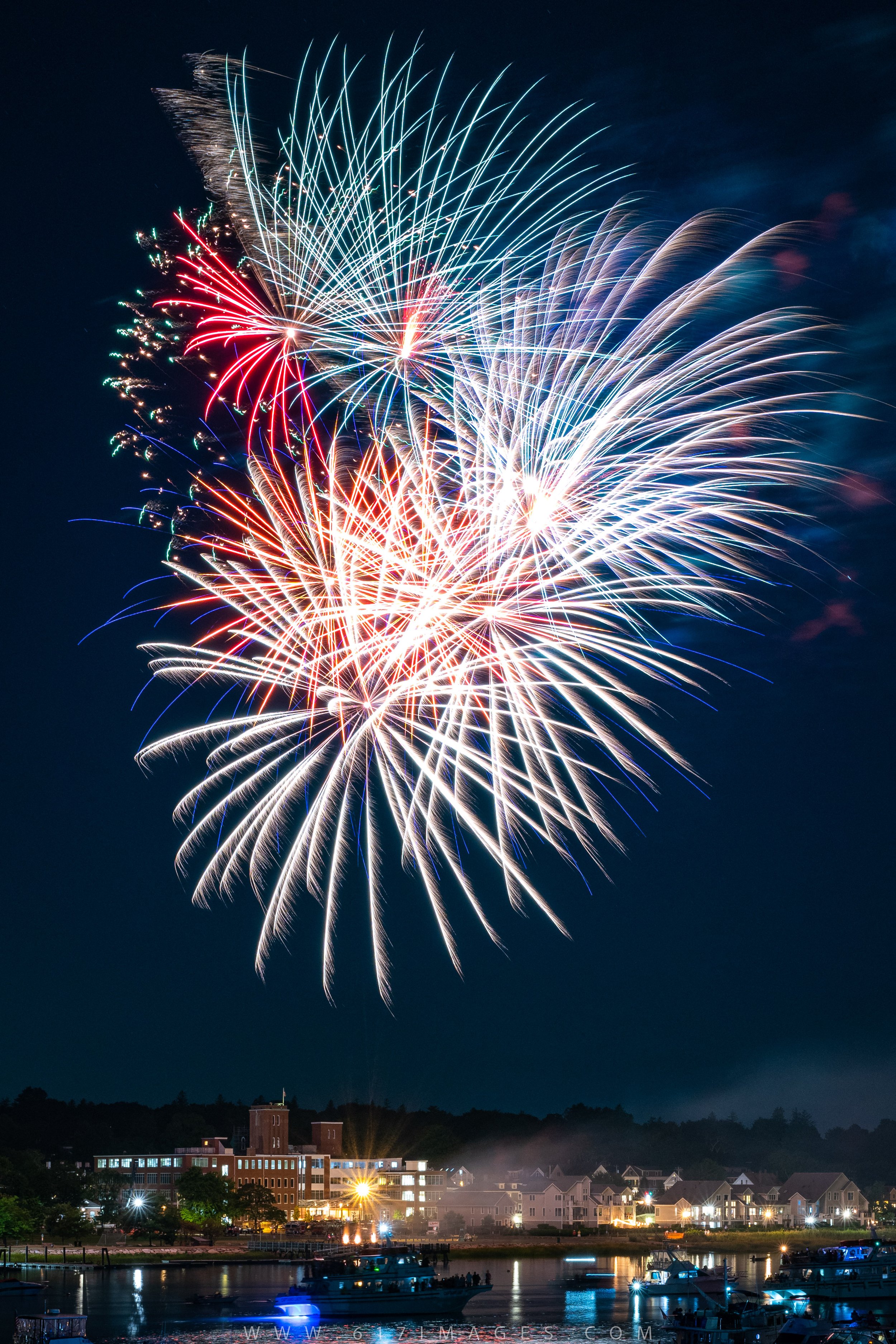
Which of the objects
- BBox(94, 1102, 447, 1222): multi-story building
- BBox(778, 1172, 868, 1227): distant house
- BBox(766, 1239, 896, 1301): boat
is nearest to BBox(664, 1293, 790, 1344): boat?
BBox(766, 1239, 896, 1301): boat

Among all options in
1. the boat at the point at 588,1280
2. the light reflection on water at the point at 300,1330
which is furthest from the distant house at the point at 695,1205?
the light reflection on water at the point at 300,1330

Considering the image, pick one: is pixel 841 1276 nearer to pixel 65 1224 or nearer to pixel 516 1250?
pixel 516 1250

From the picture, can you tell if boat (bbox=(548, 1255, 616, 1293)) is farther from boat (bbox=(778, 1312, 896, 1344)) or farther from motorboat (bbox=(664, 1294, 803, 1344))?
boat (bbox=(778, 1312, 896, 1344))

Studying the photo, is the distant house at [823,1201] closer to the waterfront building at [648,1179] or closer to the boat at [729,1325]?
the waterfront building at [648,1179]

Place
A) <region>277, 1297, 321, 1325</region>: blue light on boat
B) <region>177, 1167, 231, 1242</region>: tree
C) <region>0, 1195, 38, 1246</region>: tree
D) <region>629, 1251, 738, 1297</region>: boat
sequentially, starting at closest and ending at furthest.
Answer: <region>277, 1297, 321, 1325</region>: blue light on boat → <region>629, 1251, 738, 1297</region>: boat → <region>0, 1195, 38, 1246</region>: tree → <region>177, 1167, 231, 1242</region>: tree

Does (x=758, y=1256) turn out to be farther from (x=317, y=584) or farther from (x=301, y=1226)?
(x=317, y=584)

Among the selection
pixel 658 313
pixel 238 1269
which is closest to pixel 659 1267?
pixel 238 1269
